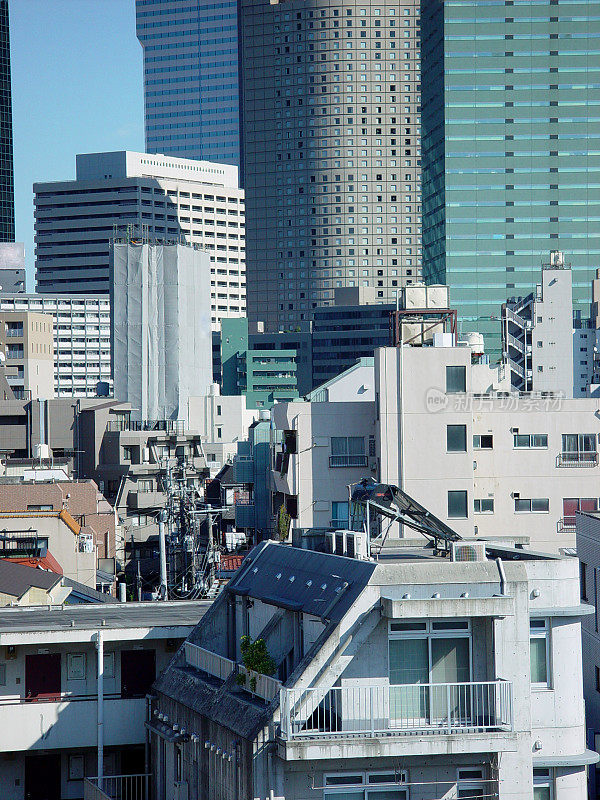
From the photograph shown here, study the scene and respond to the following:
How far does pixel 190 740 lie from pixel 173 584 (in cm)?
2874

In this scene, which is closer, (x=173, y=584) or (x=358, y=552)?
(x=358, y=552)

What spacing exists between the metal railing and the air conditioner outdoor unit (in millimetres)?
7313

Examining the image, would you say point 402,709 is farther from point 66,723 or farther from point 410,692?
point 66,723

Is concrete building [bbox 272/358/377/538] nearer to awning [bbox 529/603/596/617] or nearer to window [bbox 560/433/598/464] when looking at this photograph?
window [bbox 560/433/598/464]

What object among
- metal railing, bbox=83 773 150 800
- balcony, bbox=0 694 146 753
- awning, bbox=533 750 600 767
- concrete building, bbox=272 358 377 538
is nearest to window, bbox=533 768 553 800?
awning, bbox=533 750 600 767

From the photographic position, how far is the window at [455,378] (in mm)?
47281

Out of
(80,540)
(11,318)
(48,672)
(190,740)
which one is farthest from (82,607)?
(11,318)

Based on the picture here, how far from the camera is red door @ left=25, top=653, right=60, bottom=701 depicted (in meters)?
23.6

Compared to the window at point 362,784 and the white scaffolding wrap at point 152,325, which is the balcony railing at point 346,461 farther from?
the white scaffolding wrap at point 152,325

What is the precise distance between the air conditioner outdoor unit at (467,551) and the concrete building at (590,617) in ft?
32.4

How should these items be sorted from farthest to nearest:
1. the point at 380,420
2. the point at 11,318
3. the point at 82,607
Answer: the point at 11,318 < the point at 380,420 < the point at 82,607

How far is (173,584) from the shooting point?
159 feet

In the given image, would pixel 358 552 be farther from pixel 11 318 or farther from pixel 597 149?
pixel 597 149

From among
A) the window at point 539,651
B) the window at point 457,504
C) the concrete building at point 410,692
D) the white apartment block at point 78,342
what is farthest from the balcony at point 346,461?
the white apartment block at point 78,342
